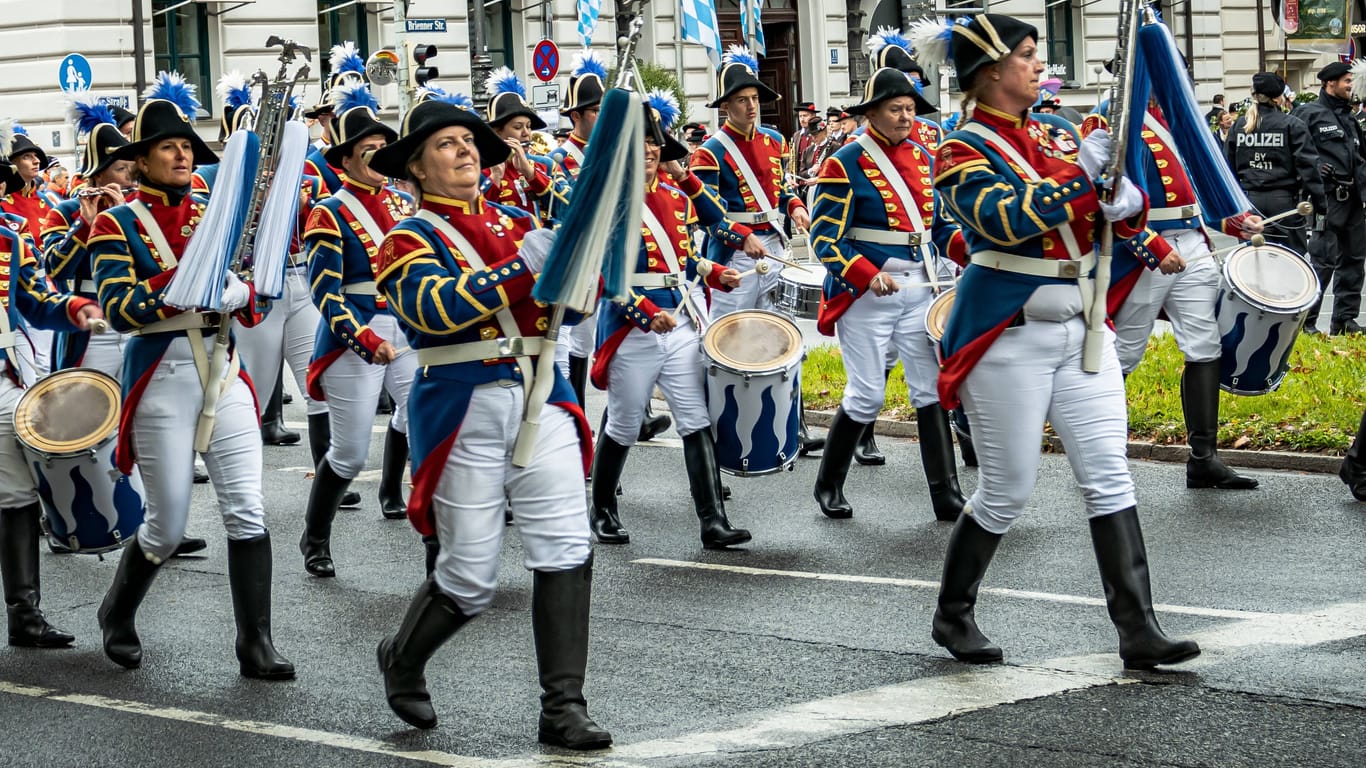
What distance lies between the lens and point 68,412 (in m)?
7.26

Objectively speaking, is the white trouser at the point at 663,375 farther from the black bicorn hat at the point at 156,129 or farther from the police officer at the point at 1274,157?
the police officer at the point at 1274,157

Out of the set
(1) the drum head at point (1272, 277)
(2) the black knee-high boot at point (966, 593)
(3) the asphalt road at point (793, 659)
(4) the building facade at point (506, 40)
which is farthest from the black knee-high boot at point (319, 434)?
(4) the building facade at point (506, 40)

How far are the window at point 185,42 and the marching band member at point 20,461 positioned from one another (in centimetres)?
2456

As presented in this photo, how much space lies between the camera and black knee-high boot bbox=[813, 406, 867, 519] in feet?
31.3

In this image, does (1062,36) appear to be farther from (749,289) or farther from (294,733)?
(294,733)

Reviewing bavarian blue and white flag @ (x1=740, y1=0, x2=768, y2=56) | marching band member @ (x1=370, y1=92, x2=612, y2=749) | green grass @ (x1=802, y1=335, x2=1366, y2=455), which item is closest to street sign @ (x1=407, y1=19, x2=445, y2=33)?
bavarian blue and white flag @ (x1=740, y1=0, x2=768, y2=56)

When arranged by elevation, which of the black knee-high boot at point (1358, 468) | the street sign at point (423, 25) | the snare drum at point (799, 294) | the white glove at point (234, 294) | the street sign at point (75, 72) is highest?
the street sign at point (423, 25)

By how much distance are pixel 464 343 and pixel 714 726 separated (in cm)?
129

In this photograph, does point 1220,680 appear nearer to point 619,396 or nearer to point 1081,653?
point 1081,653

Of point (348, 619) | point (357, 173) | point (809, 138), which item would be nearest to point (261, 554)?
point (348, 619)

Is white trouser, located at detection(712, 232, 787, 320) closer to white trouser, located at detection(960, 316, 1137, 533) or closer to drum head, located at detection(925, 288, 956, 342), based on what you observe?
drum head, located at detection(925, 288, 956, 342)

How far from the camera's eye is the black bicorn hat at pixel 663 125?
6.88 m

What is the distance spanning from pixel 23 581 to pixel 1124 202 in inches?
166

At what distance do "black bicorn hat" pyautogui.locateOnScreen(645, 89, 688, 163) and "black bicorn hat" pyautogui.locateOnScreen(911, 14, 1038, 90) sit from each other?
0.98 meters
